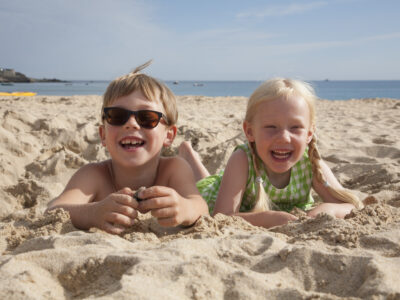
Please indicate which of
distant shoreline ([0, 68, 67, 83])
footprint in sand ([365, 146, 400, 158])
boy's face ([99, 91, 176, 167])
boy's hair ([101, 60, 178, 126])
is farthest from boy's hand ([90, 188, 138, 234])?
distant shoreline ([0, 68, 67, 83])

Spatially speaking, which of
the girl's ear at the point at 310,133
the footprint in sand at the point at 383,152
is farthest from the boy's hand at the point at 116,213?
the footprint in sand at the point at 383,152

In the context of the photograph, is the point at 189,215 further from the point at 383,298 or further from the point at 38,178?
the point at 38,178

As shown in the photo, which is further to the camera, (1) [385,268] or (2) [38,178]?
(2) [38,178]

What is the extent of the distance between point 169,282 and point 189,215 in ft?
2.38

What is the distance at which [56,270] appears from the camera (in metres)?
1.39

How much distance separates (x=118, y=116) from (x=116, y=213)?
2.12 ft

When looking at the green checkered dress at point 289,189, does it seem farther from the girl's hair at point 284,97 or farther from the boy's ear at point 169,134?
the boy's ear at point 169,134

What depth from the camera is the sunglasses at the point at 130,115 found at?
227 cm

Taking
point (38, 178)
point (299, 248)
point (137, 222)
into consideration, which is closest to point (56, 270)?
point (137, 222)

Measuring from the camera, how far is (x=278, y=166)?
249cm

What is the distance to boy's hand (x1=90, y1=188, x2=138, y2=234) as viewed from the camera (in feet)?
6.10

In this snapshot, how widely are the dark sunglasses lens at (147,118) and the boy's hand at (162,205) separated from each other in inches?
21.4

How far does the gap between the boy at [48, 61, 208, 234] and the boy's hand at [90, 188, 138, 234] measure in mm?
38

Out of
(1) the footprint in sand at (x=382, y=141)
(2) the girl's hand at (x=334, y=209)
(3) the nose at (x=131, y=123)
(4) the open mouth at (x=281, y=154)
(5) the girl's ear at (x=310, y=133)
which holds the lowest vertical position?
→ (2) the girl's hand at (x=334, y=209)
